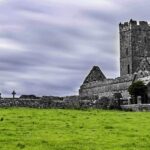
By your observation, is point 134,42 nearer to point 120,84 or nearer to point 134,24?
point 134,24

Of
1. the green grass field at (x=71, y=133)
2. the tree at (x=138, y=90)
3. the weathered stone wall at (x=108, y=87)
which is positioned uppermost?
the weathered stone wall at (x=108, y=87)

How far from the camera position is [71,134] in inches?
1225

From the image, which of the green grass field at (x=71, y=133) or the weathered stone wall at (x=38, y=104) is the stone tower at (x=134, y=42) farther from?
the green grass field at (x=71, y=133)

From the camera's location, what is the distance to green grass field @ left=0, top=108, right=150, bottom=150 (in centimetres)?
2711

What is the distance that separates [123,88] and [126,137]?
7499 centimetres

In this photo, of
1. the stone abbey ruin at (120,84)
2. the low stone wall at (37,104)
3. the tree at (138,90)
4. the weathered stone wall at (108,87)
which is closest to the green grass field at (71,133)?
the low stone wall at (37,104)

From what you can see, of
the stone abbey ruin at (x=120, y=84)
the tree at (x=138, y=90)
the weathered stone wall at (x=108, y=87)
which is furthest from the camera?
the weathered stone wall at (x=108, y=87)

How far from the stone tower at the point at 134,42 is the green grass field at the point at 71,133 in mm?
106352

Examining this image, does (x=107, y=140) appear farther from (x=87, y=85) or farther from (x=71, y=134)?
(x=87, y=85)

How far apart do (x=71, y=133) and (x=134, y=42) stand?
117433mm

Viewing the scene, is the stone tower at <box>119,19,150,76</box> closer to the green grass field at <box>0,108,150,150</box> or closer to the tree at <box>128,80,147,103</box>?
the tree at <box>128,80,147,103</box>

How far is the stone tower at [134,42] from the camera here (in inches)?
5782

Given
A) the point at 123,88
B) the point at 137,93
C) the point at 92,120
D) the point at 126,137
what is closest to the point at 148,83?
the point at 137,93

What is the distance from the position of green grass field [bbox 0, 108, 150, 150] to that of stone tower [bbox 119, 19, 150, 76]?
106352 millimetres
